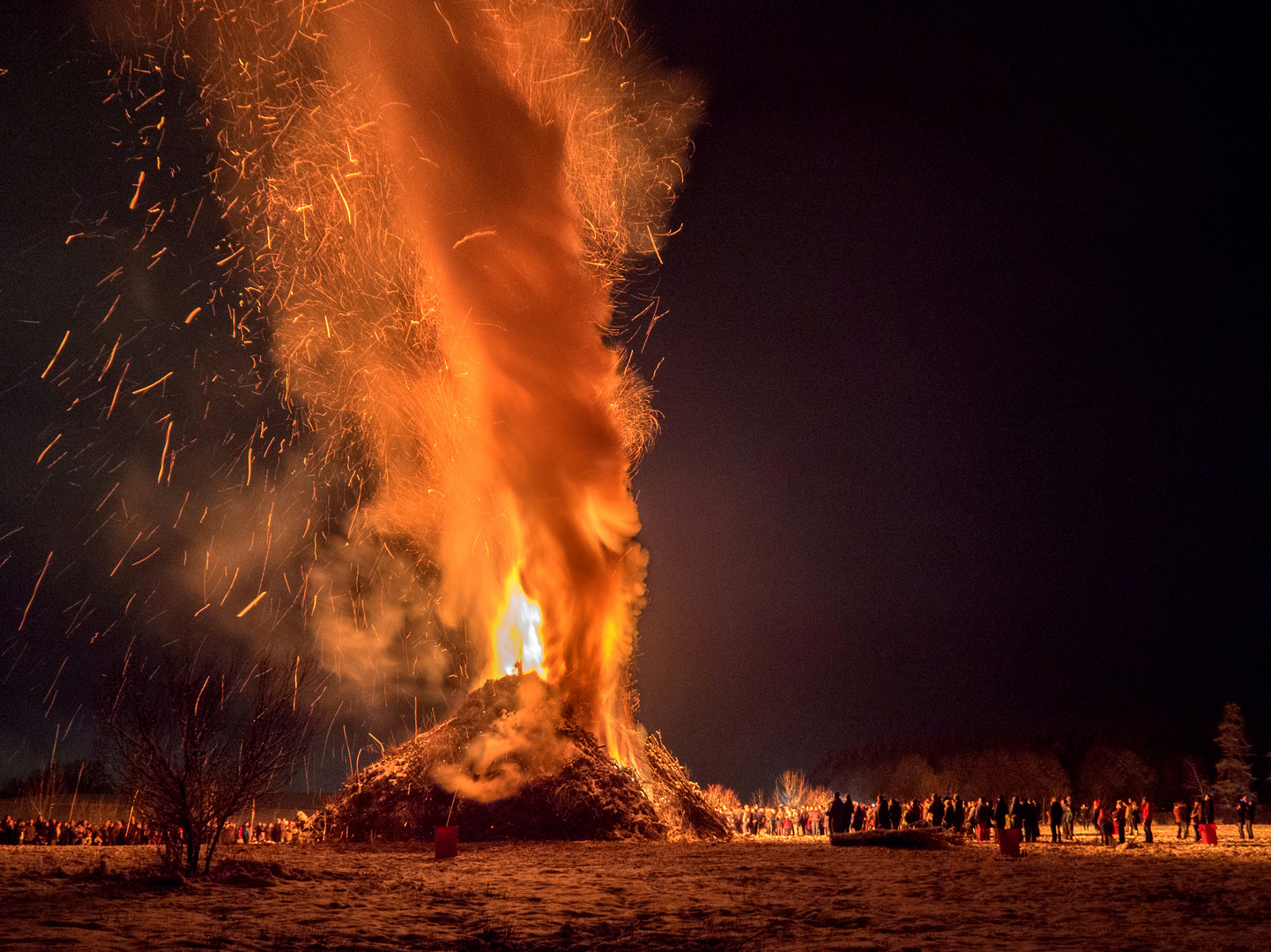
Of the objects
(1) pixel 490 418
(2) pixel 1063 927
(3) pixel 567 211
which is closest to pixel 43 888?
(2) pixel 1063 927

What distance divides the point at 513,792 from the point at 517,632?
19.1 ft

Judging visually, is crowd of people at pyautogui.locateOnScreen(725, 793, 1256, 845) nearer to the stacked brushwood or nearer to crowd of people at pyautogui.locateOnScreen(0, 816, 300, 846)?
the stacked brushwood

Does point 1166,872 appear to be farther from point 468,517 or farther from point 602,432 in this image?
point 468,517

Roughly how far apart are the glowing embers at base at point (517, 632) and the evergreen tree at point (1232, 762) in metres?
46.9

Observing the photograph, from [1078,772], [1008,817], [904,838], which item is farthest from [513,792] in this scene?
[1078,772]

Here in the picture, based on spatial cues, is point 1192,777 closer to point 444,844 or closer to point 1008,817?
point 1008,817

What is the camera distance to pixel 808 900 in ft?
42.7

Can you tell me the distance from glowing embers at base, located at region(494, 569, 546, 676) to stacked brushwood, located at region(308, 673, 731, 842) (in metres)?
0.88

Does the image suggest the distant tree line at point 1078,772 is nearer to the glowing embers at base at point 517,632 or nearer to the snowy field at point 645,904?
the glowing embers at base at point 517,632

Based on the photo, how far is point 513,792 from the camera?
25.8m

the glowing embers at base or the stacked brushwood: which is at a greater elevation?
the glowing embers at base

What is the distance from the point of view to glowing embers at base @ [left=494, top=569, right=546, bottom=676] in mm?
29250

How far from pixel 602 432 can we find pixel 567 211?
23.7 ft

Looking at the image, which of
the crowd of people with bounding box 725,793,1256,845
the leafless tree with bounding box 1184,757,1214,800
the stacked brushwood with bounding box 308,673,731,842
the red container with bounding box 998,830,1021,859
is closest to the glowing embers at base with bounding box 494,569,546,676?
the stacked brushwood with bounding box 308,673,731,842
